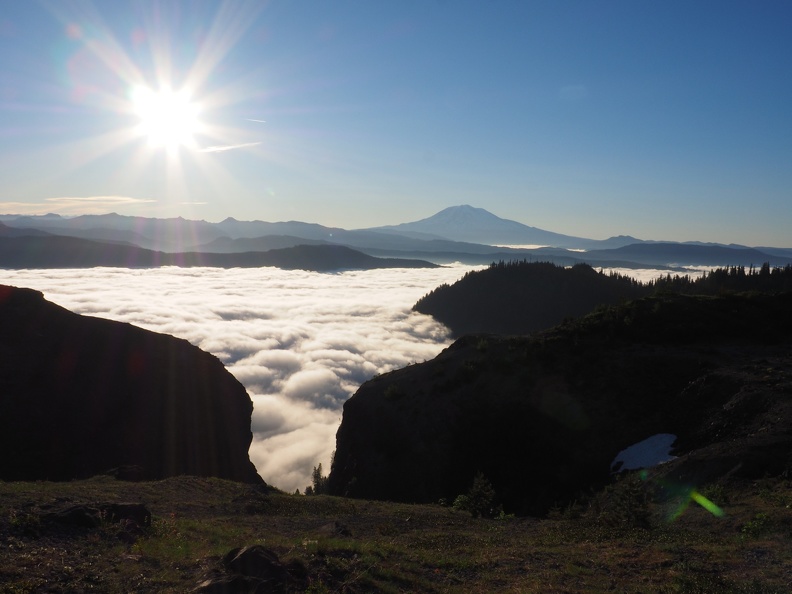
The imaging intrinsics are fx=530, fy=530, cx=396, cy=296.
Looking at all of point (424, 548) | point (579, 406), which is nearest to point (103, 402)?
point (579, 406)

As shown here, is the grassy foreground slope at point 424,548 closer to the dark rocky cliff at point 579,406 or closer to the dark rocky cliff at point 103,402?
the dark rocky cliff at point 579,406

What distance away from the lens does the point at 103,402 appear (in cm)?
3856

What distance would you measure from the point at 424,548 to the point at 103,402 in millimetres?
33107

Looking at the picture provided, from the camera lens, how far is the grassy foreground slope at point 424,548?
32.9 ft

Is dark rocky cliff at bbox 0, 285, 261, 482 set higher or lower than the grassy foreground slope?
lower

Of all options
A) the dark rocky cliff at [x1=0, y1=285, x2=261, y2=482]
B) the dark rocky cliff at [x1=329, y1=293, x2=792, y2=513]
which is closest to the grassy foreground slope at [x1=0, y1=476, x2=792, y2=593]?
the dark rocky cliff at [x1=329, y1=293, x2=792, y2=513]

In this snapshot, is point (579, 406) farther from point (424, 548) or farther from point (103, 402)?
point (103, 402)

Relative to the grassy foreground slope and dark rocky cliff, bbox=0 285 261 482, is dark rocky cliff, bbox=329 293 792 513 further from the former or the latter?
dark rocky cliff, bbox=0 285 261 482

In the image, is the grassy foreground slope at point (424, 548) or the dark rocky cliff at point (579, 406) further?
the dark rocky cliff at point (579, 406)

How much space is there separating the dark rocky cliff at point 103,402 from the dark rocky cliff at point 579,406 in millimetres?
12057

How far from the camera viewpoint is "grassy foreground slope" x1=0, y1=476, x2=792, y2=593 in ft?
32.9

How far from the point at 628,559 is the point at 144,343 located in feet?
143

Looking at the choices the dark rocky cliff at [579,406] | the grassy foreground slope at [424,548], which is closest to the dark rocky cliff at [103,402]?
the dark rocky cliff at [579,406]

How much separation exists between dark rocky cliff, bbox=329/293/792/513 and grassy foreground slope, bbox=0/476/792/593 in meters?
5.40
